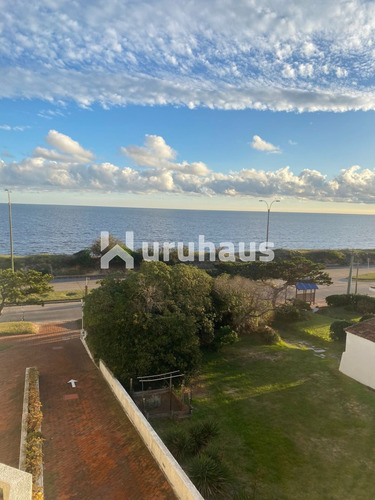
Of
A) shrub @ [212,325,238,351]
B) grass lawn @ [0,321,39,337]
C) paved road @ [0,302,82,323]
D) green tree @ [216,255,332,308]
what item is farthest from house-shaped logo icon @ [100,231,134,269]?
shrub @ [212,325,238,351]

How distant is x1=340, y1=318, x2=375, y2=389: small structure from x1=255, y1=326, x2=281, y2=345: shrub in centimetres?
446

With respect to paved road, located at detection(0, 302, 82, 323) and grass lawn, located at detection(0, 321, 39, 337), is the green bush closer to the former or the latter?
paved road, located at detection(0, 302, 82, 323)

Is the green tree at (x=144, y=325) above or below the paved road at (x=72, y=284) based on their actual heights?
above

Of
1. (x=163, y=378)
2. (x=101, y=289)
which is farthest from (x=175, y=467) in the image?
(x=101, y=289)

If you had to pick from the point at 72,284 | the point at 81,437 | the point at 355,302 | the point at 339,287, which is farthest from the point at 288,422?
the point at 72,284

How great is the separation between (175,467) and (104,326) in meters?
7.11

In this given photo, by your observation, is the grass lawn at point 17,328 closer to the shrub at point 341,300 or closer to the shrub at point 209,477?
the shrub at point 209,477

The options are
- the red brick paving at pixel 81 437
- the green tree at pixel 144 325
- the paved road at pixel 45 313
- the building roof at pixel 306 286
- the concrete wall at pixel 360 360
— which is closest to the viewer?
the red brick paving at pixel 81 437

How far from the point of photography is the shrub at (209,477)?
879 cm

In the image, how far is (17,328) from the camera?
2206cm

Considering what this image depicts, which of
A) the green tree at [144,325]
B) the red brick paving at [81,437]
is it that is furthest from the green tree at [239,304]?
the red brick paving at [81,437]

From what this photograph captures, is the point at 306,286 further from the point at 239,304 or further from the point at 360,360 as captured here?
the point at 360,360

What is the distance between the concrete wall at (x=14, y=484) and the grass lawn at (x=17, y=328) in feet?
55.4

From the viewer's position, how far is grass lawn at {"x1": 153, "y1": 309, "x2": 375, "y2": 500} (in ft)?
31.6
